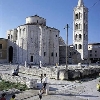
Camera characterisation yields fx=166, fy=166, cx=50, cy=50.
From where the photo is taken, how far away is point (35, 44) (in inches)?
1799

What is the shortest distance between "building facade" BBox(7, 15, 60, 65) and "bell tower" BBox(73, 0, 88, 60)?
11.6 meters

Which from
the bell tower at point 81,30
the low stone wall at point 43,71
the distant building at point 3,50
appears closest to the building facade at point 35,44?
the distant building at point 3,50

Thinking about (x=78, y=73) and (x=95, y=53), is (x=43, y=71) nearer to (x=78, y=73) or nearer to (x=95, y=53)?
(x=78, y=73)

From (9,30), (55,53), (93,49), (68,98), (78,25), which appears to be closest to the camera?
(68,98)

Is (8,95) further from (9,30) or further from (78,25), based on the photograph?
(78,25)

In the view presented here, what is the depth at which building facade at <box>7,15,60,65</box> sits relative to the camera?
45281 millimetres

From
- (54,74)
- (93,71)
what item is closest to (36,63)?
(93,71)

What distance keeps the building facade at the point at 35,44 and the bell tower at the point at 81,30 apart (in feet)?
38.0

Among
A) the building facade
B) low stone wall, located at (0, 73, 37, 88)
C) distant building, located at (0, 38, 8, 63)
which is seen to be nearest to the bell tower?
the building facade

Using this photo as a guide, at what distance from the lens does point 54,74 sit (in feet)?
67.1

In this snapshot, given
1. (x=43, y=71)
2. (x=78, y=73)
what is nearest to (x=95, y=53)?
(x=78, y=73)

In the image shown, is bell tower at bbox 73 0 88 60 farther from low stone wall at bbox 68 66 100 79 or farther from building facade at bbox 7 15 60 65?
low stone wall at bbox 68 66 100 79

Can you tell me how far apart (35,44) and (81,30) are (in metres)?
19.3

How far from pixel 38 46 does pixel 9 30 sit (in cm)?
1412
